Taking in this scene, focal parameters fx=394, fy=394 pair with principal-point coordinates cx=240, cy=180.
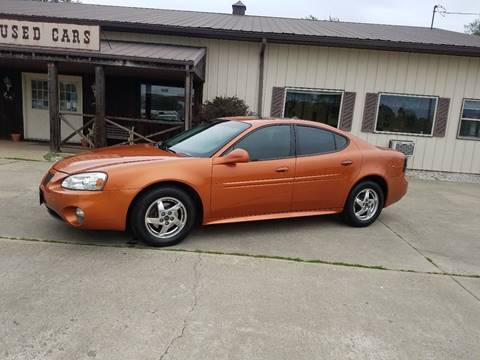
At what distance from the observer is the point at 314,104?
11.1 metres

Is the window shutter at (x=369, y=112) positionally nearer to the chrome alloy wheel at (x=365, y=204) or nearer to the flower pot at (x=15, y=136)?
the chrome alloy wheel at (x=365, y=204)

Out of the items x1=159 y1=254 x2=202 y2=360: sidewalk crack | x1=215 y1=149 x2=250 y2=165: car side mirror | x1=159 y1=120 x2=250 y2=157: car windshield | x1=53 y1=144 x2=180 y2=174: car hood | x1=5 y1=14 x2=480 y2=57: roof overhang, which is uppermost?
x1=5 y1=14 x2=480 y2=57: roof overhang

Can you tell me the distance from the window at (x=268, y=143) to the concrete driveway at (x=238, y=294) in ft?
3.26

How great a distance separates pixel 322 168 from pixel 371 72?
23.1ft

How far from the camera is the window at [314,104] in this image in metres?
11.1

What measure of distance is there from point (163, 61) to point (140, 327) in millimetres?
7442

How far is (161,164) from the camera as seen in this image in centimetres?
419

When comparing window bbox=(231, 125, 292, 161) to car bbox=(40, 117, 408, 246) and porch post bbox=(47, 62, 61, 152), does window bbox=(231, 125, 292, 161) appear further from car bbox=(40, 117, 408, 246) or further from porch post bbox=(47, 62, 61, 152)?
porch post bbox=(47, 62, 61, 152)

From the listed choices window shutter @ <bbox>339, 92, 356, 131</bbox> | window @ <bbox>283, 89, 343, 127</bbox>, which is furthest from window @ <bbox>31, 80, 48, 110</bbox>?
window shutter @ <bbox>339, 92, 356, 131</bbox>

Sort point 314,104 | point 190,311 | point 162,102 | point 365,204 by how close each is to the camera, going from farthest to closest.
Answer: point 162,102 < point 314,104 < point 365,204 < point 190,311

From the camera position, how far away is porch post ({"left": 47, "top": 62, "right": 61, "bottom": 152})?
9.45 m

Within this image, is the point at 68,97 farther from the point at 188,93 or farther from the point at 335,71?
the point at 335,71

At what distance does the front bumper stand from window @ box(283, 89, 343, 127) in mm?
7928

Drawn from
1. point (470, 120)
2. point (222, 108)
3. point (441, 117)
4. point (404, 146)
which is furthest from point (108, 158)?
point (470, 120)
